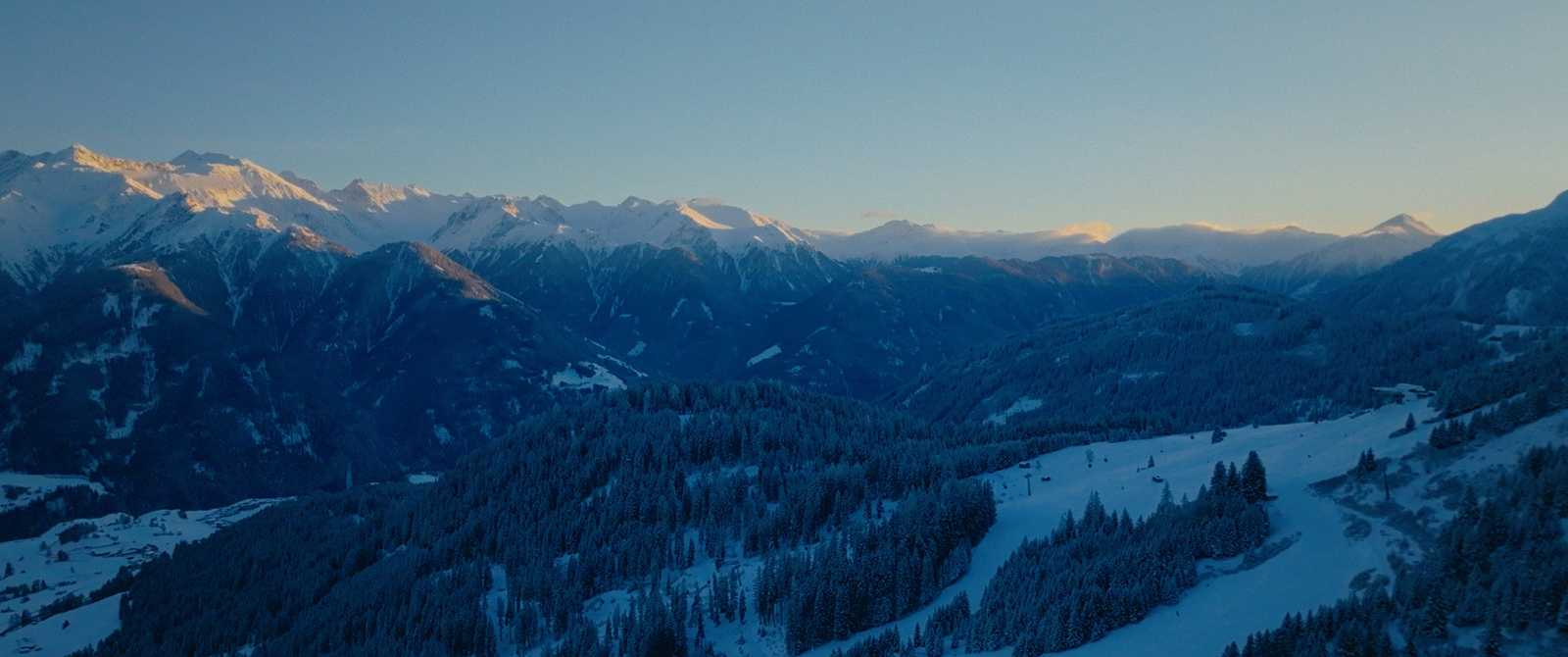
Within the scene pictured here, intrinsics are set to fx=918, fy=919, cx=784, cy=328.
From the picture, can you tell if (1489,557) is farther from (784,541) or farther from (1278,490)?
(784,541)

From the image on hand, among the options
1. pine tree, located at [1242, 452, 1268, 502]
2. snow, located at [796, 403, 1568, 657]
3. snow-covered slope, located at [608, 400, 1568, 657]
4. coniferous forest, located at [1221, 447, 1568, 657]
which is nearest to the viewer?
coniferous forest, located at [1221, 447, 1568, 657]

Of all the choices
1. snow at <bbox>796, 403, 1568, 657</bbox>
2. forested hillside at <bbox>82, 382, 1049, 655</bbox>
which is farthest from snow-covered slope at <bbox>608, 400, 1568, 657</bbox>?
forested hillside at <bbox>82, 382, 1049, 655</bbox>

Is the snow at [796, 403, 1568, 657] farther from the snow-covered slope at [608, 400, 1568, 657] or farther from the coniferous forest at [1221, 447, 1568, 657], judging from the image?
the coniferous forest at [1221, 447, 1568, 657]

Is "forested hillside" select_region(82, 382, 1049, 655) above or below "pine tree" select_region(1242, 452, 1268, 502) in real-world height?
below

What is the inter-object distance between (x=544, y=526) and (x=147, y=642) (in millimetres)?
88030

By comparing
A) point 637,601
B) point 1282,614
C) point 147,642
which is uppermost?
point 1282,614

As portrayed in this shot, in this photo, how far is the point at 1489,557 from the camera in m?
94.0

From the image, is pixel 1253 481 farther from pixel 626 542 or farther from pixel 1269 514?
pixel 626 542

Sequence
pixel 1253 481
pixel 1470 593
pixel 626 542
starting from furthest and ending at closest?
pixel 626 542 < pixel 1253 481 < pixel 1470 593

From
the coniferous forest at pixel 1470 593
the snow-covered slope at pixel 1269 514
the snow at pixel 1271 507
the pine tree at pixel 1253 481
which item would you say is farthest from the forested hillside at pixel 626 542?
the coniferous forest at pixel 1470 593

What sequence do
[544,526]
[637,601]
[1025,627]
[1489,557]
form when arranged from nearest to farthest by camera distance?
[1489,557], [1025,627], [637,601], [544,526]

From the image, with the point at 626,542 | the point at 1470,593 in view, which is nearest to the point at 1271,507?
the point at 1470,593

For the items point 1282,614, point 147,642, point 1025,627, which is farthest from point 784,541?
point 147,642

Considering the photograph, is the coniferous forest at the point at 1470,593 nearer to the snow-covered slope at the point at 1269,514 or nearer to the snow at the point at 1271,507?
the snow-covered slope at the point at 1269,514
